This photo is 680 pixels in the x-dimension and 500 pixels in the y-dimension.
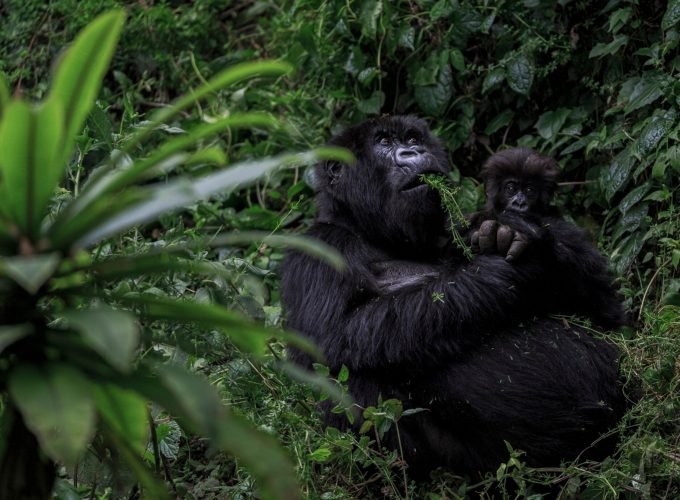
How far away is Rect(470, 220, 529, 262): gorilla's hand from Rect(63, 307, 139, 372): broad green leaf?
7.15 ft

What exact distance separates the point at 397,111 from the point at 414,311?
222 centimetres

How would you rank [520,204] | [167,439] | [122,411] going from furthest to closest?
[520,204], [167,439], [122,411]

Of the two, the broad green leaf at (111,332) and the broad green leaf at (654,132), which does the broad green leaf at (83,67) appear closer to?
the broad green leaf at (111,332)

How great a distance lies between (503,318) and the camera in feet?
11.5

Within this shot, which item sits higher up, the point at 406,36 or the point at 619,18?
the point at 619,18

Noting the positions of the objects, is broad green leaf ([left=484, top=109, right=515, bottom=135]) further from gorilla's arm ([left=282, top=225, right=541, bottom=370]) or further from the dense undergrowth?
gorilla's arm ([left=282, top=225, right=541, bottom=370])

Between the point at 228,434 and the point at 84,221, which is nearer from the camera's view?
the point at 228,434

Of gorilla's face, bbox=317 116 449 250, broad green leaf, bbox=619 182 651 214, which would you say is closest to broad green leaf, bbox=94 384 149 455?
gorilla's face, bbox=317 116 449 250

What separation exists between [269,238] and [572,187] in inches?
142

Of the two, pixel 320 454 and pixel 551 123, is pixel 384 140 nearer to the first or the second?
pixel 551 123

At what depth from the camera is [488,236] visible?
11.7ft

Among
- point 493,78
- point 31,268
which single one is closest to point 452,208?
point 493,78

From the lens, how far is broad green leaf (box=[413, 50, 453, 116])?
5184 millimetres

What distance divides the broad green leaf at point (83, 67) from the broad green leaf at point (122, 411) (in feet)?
1.48
